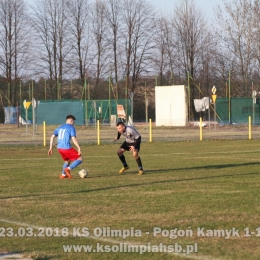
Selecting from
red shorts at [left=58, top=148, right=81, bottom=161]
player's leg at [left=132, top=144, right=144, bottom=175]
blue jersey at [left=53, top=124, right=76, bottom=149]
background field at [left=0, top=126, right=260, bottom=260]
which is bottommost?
background field at [left=0, top=126, right=260, bottom=260]

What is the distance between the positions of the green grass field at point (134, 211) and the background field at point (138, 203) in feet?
0.04

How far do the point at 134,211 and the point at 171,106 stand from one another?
162ft

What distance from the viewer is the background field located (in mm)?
8688

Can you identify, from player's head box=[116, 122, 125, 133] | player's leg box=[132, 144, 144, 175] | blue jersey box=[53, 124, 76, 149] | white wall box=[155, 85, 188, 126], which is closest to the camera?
blue jersey box=[53, 124, 76, 149]

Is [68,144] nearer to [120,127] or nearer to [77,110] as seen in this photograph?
[120,127]

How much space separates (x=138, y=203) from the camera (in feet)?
40.1

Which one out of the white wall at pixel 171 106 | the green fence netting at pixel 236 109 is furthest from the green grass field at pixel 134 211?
the green fence netting at pixel 236 109

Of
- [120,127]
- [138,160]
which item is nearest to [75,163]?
[120,127]

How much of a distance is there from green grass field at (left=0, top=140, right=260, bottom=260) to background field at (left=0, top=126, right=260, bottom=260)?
0.04 ft

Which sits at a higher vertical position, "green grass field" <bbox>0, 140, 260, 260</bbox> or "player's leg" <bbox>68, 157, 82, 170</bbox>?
"player's leg" <bbox>68, 157, 82, 170</bbox>

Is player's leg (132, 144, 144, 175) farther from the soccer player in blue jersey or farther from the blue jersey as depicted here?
the blue jersey

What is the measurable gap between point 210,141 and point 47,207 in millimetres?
24243

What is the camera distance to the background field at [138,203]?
28.5 ft

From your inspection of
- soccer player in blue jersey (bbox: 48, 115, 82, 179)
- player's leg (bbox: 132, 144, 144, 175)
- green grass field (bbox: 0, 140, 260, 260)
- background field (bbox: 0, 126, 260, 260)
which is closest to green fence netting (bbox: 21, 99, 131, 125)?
background field (bbox: 0, 126, 260, 260)
